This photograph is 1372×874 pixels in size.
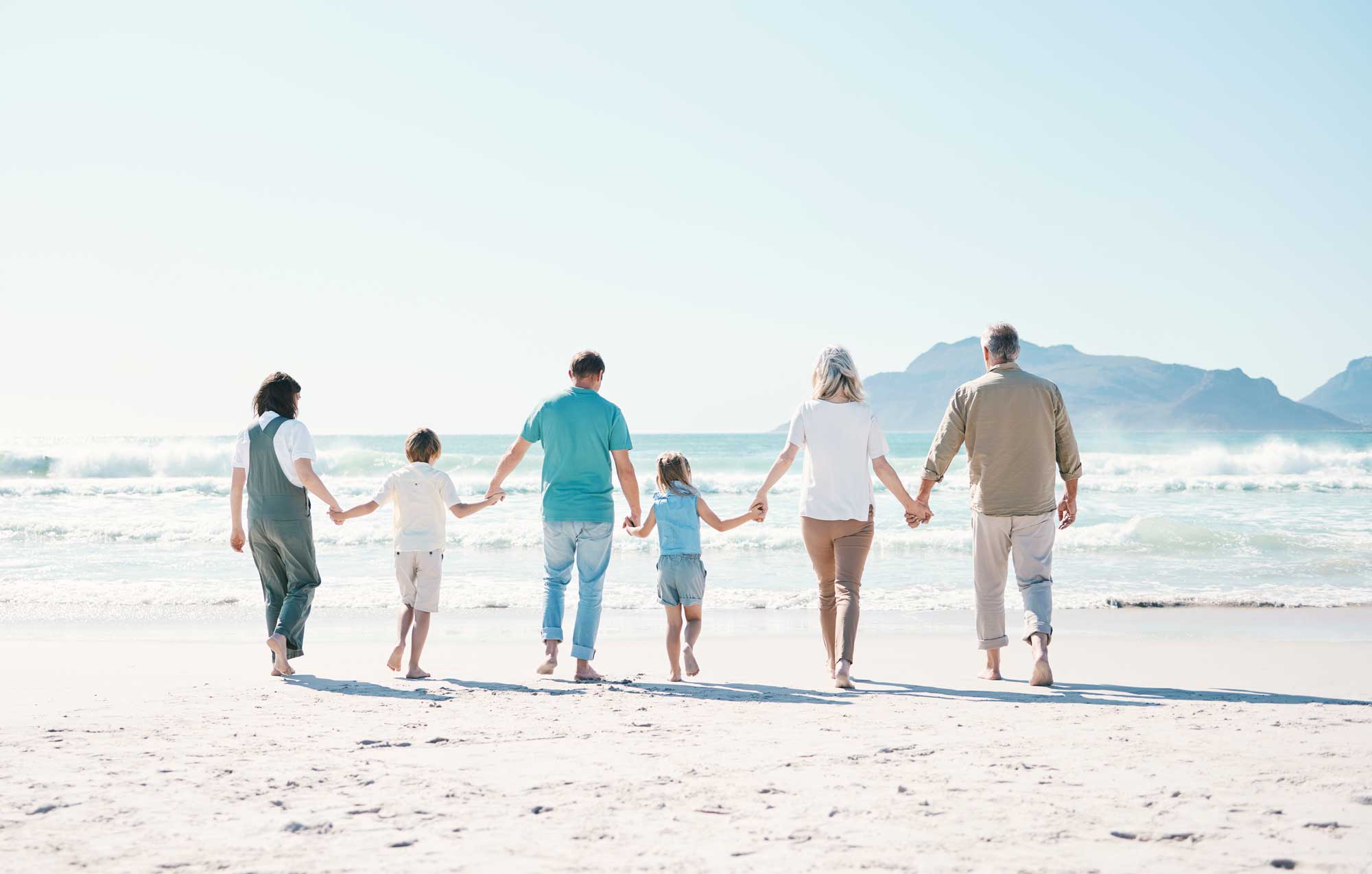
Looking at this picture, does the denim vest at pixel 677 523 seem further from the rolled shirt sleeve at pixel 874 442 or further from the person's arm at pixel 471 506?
the rolled shirt sleeve at pixel 874 442

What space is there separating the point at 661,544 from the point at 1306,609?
21.5ft

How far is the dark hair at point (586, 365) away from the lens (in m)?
5.43

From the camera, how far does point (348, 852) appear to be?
103 inches

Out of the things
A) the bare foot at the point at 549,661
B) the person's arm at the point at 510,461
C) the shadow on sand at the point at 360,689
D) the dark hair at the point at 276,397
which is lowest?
the shadow on sand at the point at 360,689

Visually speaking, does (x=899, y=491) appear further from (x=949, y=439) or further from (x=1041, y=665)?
(x=1041, y=665)

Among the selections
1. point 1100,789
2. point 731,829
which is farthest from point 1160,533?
point 731,829

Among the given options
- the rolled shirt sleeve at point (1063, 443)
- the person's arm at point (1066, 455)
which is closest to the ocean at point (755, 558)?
the person's arm at point (1066, 455)

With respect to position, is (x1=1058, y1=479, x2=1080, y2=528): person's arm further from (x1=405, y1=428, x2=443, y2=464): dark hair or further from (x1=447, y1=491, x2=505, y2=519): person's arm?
(x1=405, y1=428, x2=443, y2=464): dark hair

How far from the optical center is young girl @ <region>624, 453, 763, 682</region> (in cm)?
545

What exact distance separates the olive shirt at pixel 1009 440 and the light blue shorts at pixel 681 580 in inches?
56.7

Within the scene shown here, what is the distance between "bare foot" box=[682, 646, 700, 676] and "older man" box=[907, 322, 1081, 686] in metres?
1.49

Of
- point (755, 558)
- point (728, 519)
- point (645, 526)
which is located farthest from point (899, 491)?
point (755, 558)

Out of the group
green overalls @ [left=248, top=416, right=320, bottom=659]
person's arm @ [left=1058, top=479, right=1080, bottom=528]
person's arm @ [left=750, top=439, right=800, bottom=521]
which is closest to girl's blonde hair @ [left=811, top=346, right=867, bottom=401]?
person's arm @ [left=750, top=439, right=800, bottom=521]

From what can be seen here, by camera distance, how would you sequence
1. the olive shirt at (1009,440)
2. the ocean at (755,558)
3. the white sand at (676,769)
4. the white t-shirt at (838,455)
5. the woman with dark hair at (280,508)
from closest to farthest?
the white sand at (676,769), the white t-shirt at (838,455), the olive shirt at (1009,440), the woman with dark hair at (280,508), the ocean at (755,558)
